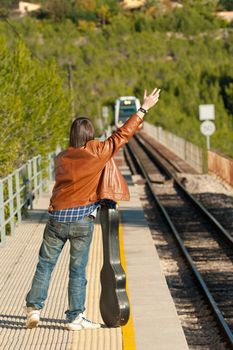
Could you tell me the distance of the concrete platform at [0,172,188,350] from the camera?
873 centimetres

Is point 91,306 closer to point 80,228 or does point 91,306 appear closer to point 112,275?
point 112,275

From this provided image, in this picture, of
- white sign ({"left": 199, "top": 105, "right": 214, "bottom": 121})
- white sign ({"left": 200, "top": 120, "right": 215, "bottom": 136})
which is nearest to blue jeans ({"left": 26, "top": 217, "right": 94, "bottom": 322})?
white sign ({"left": 200, "top": 120, "right": 215, "bottom": 136})

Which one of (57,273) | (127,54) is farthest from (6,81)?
(127,54)

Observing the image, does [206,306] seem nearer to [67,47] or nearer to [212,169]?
[212,169]

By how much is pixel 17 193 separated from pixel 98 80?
134375 mm

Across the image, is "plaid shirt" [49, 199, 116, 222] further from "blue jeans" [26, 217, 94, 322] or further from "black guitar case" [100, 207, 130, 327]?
"black guitar case" [100, 207, 130, 327]

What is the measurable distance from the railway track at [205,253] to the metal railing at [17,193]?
9.65 feet

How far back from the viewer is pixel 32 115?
24562 mm

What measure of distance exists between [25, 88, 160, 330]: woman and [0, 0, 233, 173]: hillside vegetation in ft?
32.3

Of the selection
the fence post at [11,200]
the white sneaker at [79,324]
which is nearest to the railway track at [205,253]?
the white sneaker at [79,324]

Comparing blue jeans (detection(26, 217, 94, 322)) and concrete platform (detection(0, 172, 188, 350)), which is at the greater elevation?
blue jeans (detection(26, 217, 94, 322))

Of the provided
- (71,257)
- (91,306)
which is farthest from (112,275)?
(91,306)

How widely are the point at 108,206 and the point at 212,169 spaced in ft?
95.3

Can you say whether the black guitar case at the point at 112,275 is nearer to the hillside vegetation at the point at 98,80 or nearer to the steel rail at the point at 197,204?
the steel rail at the point at 197,204
